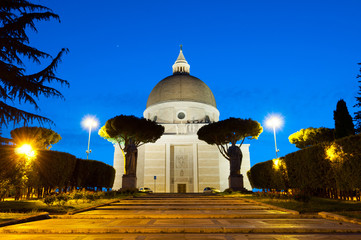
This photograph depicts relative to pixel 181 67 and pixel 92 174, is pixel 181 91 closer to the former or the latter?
pixel 181 67

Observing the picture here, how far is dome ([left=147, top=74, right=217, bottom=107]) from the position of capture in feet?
160

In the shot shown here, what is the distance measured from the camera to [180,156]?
42.9m

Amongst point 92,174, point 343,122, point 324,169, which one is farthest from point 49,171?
point 343,122

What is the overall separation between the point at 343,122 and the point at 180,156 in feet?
78.4

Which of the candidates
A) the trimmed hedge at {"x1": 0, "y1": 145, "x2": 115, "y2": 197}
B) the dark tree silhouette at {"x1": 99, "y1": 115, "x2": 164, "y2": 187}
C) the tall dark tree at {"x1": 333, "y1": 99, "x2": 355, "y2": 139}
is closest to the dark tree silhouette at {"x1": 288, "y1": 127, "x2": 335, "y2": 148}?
the tall dark tree at {"x1": 333, "y1": 99, "x2": 355, "y2": 139}

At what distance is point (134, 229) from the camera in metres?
6.17

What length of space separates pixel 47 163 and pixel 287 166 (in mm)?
16569

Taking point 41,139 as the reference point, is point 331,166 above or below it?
below

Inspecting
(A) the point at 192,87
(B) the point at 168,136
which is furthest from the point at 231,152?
(A) the point at 192,87

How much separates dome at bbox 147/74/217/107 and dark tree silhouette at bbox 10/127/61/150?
2000 cm

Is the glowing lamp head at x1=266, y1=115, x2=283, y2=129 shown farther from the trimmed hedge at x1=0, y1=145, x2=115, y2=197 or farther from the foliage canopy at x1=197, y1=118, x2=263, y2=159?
the trimmed hedge at x1=0, y1=145, x2=115, y2=197

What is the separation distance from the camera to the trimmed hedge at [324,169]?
1277 cm

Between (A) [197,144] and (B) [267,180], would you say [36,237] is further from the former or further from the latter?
(A) [197,144]

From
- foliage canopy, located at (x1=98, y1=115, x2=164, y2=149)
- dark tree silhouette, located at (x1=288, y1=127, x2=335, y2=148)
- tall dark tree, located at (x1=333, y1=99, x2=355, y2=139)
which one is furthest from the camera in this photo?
dark tree silhouette, located at (x1=288, y1=127, x2=335, y2=148)
